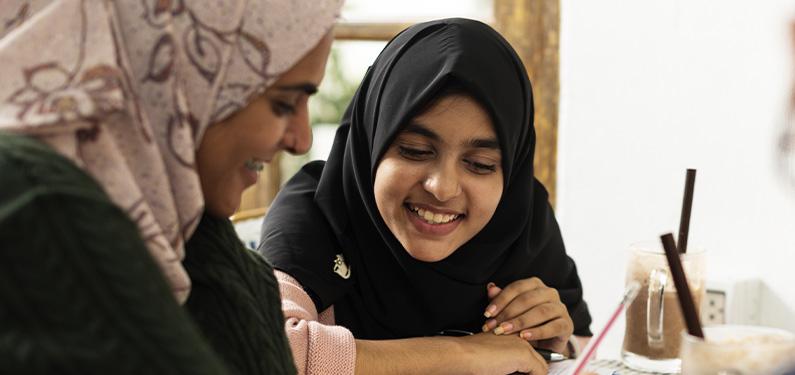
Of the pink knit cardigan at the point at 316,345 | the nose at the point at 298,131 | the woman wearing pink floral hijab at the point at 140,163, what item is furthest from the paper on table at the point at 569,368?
the nose at the point at 298,131

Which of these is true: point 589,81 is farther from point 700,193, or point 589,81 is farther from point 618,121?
point 700,193

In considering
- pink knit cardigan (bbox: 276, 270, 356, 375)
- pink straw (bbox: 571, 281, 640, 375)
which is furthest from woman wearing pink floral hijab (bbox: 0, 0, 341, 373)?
pink straw (bbox: 571, 281, 640, 375)

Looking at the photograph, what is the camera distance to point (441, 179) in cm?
140

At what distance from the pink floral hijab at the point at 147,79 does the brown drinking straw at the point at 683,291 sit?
1.92ft

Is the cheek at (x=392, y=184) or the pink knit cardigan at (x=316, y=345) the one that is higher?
the cheek at (x=392, y=184)

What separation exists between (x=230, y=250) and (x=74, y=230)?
44 cm

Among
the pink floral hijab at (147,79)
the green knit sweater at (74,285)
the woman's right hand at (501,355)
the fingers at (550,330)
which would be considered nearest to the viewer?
the green knit sweater at (74,285)

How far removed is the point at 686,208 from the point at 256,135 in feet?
2.67

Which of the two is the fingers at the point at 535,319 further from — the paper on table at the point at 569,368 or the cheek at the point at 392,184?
the cheek at the point at 392,184

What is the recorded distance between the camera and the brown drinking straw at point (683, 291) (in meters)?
1.16

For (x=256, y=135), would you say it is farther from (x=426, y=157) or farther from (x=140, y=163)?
(x=426, y=157)

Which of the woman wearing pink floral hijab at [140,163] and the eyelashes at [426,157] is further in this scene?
the eyelashes at [426,157]

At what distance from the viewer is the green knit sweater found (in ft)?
1.82

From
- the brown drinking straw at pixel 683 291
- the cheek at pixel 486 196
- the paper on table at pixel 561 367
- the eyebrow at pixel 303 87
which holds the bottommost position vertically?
the paper on table at pixel 561 367
